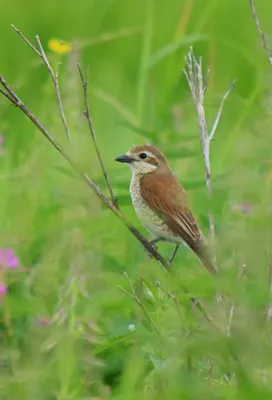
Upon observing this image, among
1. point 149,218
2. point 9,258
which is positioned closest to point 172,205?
point 149,218

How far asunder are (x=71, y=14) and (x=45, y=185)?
5.31 m

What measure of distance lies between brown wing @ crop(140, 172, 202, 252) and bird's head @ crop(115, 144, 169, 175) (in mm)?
55

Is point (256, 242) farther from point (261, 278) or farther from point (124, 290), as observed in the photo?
point (124, 290)

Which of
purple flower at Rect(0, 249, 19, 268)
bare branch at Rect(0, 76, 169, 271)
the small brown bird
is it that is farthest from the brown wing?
bare branch at Rect(0, 76, 169, 271)

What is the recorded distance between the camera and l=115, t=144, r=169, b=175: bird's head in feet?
18.5

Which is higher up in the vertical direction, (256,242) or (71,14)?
(256,242)

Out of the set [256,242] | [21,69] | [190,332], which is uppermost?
[256,242]

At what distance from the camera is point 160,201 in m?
5.33

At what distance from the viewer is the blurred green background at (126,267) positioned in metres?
2.80

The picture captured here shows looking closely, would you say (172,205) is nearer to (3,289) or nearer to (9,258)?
(9,258)

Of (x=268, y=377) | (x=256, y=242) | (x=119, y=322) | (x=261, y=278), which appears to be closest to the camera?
(x=256, y=242)

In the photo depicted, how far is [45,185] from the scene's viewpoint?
6297mm

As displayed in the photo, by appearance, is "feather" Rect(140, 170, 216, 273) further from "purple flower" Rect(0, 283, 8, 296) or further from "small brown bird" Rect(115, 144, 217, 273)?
"purple flower" Rect(0, 283, 8, 296)

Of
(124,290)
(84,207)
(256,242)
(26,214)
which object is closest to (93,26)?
(26,214)
